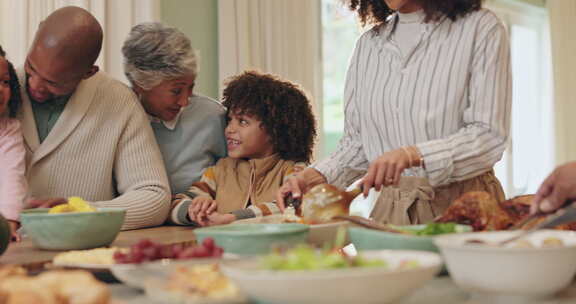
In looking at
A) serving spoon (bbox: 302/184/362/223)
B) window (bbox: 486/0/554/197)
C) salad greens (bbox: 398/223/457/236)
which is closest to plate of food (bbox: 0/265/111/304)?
salad greens (bbox: 398/223/457/236)

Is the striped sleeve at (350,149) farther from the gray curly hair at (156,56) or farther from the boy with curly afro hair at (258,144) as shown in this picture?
the gray curly hair at (156,56)

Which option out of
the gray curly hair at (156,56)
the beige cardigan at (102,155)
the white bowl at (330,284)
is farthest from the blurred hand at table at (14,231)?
the white bowl at (330,284)

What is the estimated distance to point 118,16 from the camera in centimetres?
342

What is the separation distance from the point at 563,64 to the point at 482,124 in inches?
231

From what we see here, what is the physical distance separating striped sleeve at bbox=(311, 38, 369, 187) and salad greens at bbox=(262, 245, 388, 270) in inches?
41.7

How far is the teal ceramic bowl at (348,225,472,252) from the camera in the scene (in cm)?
110

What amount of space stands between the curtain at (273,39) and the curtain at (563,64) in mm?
3307

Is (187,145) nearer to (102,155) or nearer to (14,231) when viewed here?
(102,155)

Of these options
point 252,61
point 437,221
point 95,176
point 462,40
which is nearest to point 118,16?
point 252,61

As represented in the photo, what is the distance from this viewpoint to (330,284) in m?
0.77

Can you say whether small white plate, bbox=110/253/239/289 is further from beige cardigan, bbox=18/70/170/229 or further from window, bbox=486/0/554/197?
window, bbox=486/0/554/197

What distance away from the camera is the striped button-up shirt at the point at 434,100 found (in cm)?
167

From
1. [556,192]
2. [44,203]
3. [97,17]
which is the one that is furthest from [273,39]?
[556,192]

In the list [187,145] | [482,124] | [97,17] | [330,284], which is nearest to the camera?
[330,284]
